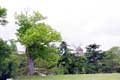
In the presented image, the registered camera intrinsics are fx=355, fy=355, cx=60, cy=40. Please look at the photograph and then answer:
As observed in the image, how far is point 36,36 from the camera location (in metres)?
29.6

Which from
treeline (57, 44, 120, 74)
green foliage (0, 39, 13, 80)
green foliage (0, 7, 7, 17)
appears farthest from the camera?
treeline (57, 44, 120, 74)

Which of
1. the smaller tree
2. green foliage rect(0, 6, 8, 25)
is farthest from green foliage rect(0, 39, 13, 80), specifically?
the smaller tree

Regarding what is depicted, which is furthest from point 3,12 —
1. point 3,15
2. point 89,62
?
point 89,62

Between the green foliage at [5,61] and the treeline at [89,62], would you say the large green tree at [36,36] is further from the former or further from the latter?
the treeline at [89,62]

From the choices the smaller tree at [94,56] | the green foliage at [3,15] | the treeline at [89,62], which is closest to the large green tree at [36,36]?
the green foliage at [3,15]

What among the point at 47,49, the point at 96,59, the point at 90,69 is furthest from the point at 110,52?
the point at 47,49

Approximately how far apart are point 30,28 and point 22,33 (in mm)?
1080

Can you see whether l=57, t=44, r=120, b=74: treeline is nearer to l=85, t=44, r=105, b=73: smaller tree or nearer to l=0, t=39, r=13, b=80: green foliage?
l=85, t=44, r=105, b=73: smaller tree

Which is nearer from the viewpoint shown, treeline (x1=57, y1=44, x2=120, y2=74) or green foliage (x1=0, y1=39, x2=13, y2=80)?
green foliage (x1=0, y1=39, x2=13, y2=80)

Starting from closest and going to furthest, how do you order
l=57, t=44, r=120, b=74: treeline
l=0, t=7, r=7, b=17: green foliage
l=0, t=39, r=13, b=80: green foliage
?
1. l=0, t=39, r=13, b=80: green foliage
2. l=0, t=7, r=7, b=17: green foliage
3. l=57, t=44, r=120, b=74: treeline

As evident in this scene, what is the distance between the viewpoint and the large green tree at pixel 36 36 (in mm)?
29766

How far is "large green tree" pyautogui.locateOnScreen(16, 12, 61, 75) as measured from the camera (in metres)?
29.8

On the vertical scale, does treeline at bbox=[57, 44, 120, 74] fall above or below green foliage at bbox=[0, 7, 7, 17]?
below

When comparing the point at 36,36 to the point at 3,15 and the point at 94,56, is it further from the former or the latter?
the point at 94,56
